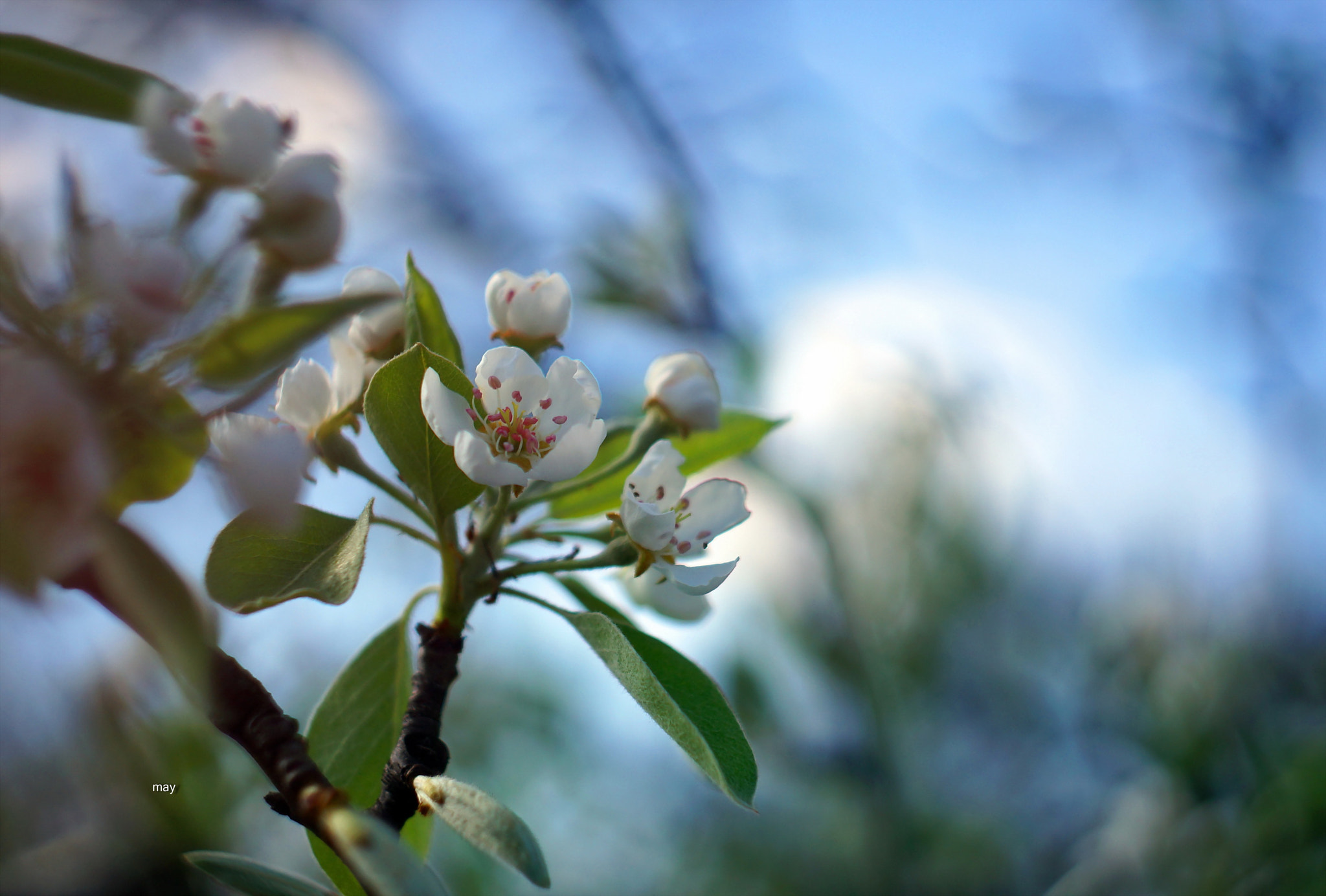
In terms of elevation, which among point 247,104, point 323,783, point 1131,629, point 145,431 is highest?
point 1131,629

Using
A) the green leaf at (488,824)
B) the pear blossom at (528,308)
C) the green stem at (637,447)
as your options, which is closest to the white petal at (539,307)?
the pear blossom at (528,308)

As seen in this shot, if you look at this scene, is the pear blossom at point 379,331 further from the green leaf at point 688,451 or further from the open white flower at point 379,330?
the green leaf at point 688,451

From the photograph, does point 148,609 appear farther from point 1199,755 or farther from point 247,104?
point 1199,755

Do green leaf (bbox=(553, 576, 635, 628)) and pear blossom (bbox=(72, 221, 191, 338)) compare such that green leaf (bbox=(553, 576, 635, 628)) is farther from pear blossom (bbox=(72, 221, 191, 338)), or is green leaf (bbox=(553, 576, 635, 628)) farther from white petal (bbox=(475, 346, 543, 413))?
pear blossom (bbox=(72, 221, 191, 338))

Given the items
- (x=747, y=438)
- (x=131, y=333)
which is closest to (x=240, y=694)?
(x=131, y=333)

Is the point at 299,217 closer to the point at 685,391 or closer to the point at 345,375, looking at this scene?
the point at 345,375

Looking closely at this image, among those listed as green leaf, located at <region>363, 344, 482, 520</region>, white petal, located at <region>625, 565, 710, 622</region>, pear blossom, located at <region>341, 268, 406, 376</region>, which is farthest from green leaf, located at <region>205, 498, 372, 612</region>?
white petal, located at <region>625, 565, 710, 622</region>
